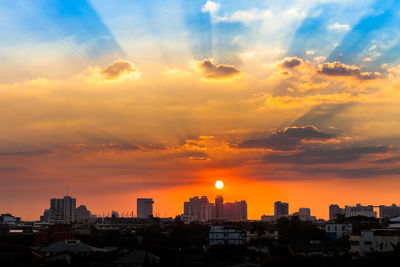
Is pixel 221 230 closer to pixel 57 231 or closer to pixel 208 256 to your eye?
pixel 208 256

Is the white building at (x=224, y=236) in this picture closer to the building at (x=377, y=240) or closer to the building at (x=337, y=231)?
the building at (x=337, y=231)

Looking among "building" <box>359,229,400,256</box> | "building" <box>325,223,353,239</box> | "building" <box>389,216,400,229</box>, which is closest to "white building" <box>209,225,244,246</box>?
"building" <box>325,223,353,239</box>

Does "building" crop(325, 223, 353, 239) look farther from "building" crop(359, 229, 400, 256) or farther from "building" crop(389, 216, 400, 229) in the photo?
"building" crop(359, 229, 400, 256)

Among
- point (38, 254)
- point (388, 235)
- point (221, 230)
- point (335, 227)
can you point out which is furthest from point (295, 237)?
point (38, 254)

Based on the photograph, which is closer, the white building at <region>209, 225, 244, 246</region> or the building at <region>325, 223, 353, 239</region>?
the white building at <region>209, 225, 244, 246</region>

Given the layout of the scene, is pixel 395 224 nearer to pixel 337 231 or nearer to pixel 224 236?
pixel 337 231

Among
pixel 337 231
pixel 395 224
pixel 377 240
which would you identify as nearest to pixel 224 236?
pixel 337 231

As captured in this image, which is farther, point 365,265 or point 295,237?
point 295,237

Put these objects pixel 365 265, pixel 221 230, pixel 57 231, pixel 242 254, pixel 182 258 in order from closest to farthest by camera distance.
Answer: pixel 365 265 < pixel 182 258 < pixel 242 254 < pixel 221 230 < pixel 57 231
